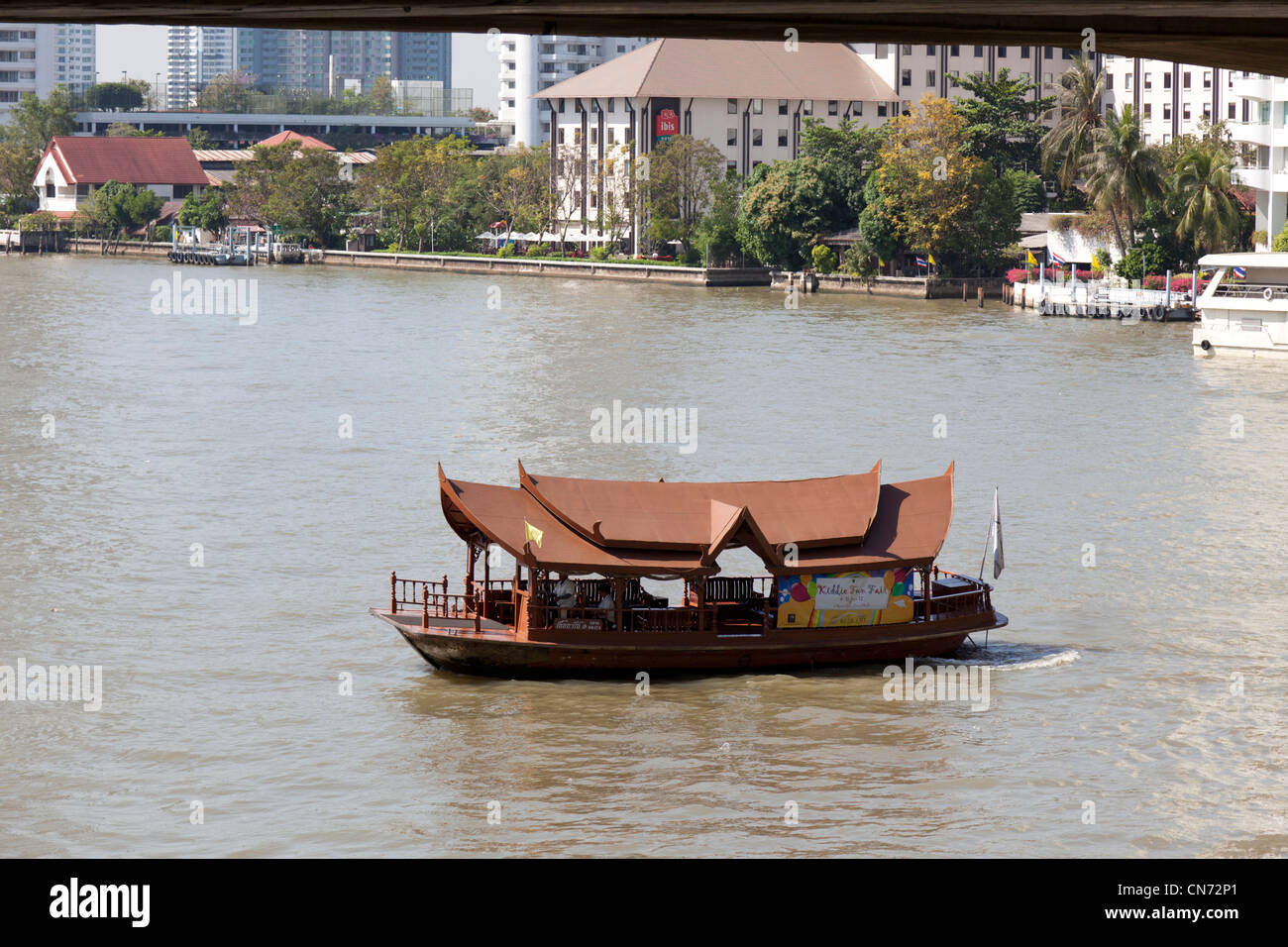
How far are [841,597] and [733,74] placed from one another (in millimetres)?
85752

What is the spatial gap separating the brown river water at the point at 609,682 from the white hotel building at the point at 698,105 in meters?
51.5

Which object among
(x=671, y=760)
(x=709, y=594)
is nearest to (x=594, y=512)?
(x=709, y=594)

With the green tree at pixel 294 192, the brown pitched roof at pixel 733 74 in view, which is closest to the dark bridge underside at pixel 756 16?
the brown pitched roof at pixel 733 74

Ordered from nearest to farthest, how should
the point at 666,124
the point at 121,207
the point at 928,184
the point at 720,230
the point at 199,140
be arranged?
the point at 928,184 → the point at 720,230 → the point at 666,124 → the point at 121,207 → the point at 199,140

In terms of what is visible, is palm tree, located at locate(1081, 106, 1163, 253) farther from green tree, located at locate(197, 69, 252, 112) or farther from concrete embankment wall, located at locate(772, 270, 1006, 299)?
green tree, located at locate(197, 69, 252, 112)

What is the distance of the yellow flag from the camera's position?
20.3m

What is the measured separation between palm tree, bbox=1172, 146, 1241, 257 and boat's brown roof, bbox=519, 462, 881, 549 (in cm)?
5508

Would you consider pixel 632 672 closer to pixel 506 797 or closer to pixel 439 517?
pixel 506 797

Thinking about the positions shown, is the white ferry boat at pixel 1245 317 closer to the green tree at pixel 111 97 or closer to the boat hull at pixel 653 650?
the boat hull at pixel 653 650

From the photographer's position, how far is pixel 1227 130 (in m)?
73.6

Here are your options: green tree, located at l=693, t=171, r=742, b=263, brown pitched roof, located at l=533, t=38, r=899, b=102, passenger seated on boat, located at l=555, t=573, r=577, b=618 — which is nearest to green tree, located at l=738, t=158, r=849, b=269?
green tree, located at l=693, t=171, r=742, b=263

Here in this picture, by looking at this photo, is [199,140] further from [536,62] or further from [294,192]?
[294,192]
